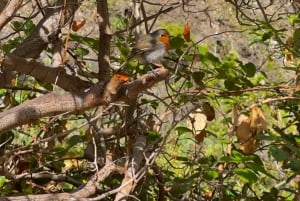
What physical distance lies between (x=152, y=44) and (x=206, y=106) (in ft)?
0.88

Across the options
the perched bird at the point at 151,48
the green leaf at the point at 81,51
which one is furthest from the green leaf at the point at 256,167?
the green leaf at the point at 81,51

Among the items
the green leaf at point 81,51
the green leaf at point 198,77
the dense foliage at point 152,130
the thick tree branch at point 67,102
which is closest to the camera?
the thick tree branch at point 67,102

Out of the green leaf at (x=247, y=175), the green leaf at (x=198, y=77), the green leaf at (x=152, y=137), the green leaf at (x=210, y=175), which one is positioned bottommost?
the green leaf at (x=210, y=175)

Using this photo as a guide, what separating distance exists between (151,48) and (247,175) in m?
0.52

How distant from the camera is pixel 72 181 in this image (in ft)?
6.68

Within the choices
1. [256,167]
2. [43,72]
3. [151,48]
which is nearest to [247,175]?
[256,167]

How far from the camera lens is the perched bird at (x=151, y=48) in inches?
79.4

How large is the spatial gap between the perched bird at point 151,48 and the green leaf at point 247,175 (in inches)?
19.1

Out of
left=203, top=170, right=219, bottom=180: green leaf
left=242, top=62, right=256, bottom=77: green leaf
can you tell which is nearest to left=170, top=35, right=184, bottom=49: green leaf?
left=242, top=62, right=256, bottom=77: green leaf

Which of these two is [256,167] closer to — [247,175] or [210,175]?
[247,175]

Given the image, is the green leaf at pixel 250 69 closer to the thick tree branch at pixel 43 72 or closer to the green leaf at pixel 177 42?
the green leaf at pixel 177 42

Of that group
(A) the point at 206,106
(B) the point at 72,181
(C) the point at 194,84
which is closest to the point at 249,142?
(A) the point at 206,106

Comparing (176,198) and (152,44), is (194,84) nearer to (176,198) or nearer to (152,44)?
(152,44)

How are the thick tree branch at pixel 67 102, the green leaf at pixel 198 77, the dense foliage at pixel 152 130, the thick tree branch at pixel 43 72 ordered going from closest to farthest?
1. the thick tree branch at pixel 67 102
2. the thick tree branch at pixel 43 72
3. the dense foliage at pixel 152 130
4. the green leaf at pixel 198 77
